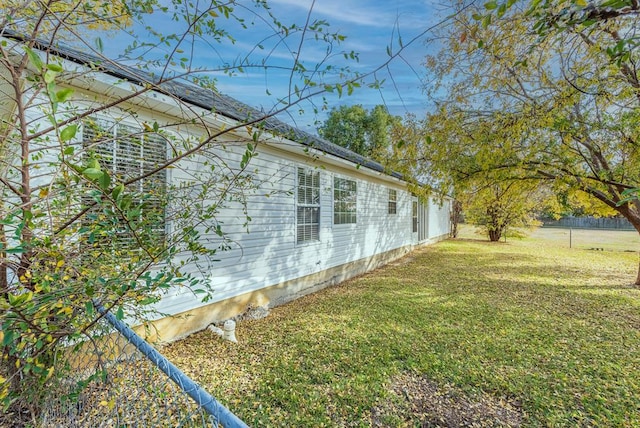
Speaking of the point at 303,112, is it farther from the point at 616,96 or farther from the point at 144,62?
the point at 616,96

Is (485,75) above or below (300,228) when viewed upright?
above

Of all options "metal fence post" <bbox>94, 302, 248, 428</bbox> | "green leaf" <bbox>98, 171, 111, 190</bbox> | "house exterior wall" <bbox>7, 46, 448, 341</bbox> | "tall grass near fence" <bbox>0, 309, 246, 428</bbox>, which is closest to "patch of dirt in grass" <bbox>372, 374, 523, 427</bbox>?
"tall grass near fence" <bbox>0, 309, 246, 428</bbox>

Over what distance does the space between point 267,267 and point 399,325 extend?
103 inches

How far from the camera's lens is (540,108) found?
5.42m

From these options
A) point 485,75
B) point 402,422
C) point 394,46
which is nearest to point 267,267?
point 402,422

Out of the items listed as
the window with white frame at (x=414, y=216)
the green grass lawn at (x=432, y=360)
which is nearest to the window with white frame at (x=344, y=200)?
the green grass lawn at (x=432, y=360)

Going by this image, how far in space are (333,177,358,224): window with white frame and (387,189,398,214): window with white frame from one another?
3.05 m

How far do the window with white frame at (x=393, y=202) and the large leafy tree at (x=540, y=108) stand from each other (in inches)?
173

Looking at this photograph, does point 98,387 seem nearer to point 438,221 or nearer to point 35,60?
point 35,60

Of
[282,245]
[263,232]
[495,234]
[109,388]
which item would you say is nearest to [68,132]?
[109,388]

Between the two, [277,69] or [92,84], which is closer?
[277,69]

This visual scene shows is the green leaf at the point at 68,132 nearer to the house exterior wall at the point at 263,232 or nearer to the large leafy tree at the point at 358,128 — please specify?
the house exterior wall at the point at 263,232

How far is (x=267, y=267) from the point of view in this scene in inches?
223

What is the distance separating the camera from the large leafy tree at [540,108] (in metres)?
4.97
